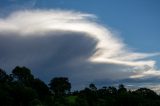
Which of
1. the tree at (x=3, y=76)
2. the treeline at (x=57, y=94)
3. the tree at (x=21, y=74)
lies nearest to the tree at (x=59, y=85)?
the treeline at (x=57, y=94)

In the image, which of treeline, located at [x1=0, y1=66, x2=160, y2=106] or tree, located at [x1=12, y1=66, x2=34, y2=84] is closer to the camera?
treeline, located at [x1=0, y1=66, x2=160, y2=106]

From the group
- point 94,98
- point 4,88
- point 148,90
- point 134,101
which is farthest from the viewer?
point 148,90

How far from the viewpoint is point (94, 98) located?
5364 inches

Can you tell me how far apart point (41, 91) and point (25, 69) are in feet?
39.3

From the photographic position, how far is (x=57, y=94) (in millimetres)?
166000

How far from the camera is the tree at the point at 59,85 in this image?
573ft

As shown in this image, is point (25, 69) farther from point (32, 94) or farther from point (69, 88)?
point (32, 94)

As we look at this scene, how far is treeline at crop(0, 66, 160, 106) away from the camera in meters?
110

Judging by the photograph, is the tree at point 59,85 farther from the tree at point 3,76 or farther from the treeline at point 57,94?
the tree at point 3,76

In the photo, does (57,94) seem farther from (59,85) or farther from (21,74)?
(21,74)

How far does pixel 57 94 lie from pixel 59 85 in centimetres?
947

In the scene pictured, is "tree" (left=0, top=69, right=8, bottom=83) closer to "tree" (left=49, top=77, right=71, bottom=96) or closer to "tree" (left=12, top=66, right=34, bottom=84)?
"tree" (left=12, top=66, right=34, bottom=84)

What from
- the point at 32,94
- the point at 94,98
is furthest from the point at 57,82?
the point at 32,94

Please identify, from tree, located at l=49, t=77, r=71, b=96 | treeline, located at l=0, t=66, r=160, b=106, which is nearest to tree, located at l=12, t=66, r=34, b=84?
treeline, located at l=0, t=66, r=160, b=106
